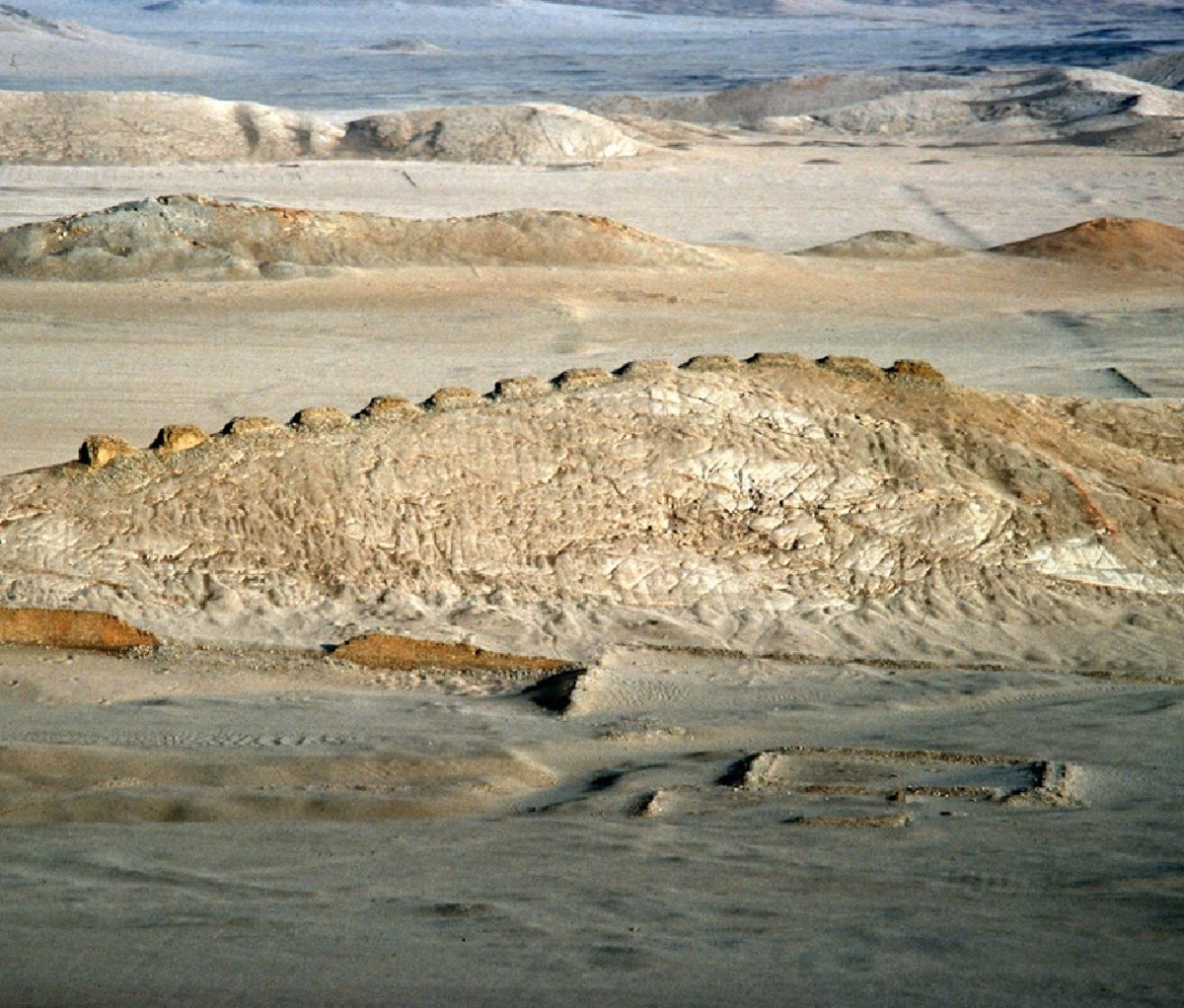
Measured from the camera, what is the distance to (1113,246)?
24.0 metres

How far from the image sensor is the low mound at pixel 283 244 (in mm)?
19969

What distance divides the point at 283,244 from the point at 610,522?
13624mm

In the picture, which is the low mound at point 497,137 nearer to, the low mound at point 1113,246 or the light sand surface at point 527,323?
the light sand surface at point 527,323

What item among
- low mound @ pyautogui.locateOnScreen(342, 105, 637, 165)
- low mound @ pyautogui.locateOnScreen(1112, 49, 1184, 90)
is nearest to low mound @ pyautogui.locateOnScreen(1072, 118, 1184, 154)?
low mound @ pyautogui.locateOnScreen(342, 105, 637, 165)

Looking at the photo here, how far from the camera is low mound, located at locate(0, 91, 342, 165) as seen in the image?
35406mm

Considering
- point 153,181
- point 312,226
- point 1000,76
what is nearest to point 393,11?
point 1000,76

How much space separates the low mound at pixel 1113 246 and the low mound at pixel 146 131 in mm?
19841

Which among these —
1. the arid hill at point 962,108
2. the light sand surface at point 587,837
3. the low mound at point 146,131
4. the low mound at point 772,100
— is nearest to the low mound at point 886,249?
the light sand surface at point 587,837

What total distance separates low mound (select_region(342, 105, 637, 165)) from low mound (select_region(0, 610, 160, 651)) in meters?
31.2

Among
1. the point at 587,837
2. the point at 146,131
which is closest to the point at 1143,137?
the point at 146,131

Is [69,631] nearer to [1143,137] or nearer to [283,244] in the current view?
[283,244]

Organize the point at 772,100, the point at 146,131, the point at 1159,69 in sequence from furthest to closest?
1. the point at 1159,69
2. the point at 772,100
3. the point at 146,131

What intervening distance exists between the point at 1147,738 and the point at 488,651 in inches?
115

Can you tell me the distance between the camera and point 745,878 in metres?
4.47
